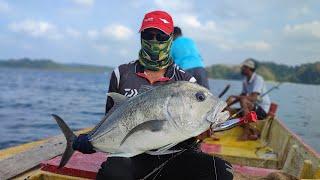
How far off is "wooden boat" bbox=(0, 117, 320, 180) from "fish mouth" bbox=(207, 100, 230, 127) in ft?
6.84

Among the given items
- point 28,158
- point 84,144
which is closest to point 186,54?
point 28,158

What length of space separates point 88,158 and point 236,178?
188 centimetres

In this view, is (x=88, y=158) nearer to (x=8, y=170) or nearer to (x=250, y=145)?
(x=8, y=170)

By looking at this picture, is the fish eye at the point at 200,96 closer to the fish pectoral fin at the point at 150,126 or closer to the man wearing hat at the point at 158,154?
the fish pectoral fin at the point at 150,126

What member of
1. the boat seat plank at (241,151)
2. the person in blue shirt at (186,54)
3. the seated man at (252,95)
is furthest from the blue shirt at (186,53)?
the seated man at (252,95)

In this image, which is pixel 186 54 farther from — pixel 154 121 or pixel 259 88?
pixel 154 121

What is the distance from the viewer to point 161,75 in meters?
4.87

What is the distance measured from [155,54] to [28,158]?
10.4 feet

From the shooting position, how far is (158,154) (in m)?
4.50

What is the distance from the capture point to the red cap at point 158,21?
4.57 m

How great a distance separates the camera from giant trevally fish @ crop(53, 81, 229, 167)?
144 inches

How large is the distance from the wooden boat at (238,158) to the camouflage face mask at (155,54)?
147cm

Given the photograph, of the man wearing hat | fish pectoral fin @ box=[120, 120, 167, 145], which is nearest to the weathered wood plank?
the man wearing hat

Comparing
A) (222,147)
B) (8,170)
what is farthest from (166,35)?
(222,147)
